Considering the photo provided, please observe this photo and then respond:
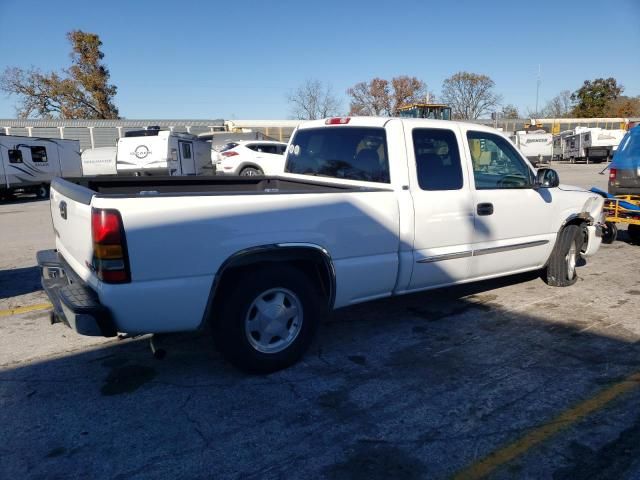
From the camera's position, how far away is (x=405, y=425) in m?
3.04

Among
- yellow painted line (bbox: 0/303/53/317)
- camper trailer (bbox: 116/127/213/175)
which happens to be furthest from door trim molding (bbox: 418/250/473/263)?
camper trailer (bbox: 116/127/213/175)

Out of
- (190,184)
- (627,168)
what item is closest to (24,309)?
(190,184)

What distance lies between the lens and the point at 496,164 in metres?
4.99

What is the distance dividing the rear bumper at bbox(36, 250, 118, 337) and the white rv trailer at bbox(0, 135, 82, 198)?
17.2 metres

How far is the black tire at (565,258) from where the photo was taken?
18.5 feet

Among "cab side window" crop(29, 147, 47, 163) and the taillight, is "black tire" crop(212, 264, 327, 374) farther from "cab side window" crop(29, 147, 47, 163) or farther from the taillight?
"cab side window" crop(29, 147, 47, 163)

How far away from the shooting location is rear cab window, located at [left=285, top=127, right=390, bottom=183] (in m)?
4.36

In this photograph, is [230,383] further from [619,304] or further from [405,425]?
[619,304]

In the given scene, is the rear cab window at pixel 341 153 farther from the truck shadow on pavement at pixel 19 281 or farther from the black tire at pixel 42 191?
the black tire at pixel 42 191

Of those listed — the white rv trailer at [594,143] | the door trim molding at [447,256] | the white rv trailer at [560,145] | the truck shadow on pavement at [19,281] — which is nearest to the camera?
the door trim molding at [447,256]

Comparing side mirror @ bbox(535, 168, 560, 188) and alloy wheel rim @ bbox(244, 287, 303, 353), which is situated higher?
side mirror @ bbox(535, 168, 560, 188)

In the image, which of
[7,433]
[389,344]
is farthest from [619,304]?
[7,433]

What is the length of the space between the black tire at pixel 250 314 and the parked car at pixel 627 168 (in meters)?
7.07

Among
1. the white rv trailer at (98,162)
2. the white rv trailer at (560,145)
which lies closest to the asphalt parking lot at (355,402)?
the white rv trailer at (98,162)
